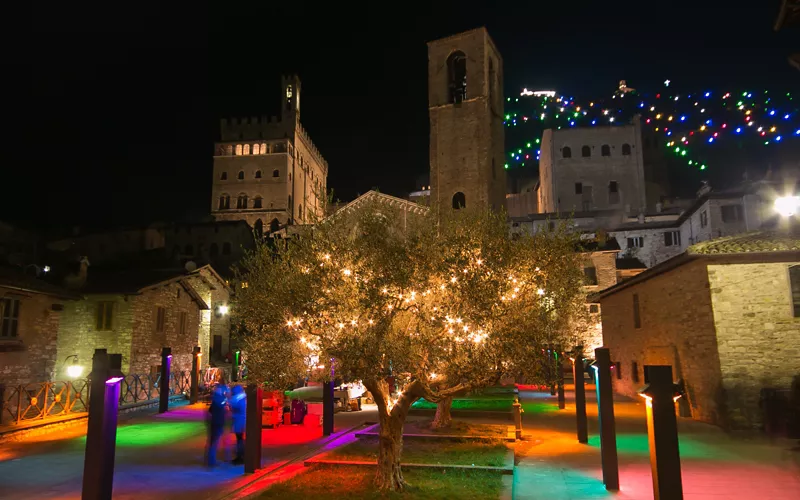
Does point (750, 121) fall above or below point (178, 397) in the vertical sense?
above

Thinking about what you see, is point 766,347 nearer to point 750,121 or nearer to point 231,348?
point 231,348

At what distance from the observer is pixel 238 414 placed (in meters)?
12.2

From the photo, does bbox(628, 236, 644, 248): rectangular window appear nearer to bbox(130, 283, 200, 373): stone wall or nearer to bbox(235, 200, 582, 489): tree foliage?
bbox(130, 283, 200, 373): stone wall

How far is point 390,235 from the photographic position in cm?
1062

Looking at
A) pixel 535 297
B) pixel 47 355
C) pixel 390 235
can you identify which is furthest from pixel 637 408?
pixel 47 355

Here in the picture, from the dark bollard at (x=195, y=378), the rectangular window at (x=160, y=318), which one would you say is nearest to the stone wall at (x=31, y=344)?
the rectangular window at (x=160, y=318)

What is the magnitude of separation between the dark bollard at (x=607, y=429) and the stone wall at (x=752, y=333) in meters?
7.72

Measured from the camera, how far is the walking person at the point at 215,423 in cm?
1160

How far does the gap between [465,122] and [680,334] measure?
79.4 feet

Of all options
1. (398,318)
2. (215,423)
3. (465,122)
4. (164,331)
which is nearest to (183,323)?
(164,331)

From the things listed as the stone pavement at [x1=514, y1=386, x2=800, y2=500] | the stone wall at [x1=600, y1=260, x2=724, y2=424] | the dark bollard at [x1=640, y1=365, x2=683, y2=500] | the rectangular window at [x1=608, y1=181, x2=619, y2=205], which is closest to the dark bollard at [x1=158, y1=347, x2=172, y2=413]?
the stone pavement at [x1=514, y1=386, x2=800, y2=500]

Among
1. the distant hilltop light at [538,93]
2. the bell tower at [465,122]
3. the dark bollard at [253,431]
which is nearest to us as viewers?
the dark bollard at [253,431]

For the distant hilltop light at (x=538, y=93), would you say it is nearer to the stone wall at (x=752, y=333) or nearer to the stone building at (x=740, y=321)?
the stone building at (x=740, y=321)

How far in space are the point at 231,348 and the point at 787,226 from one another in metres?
33.6
